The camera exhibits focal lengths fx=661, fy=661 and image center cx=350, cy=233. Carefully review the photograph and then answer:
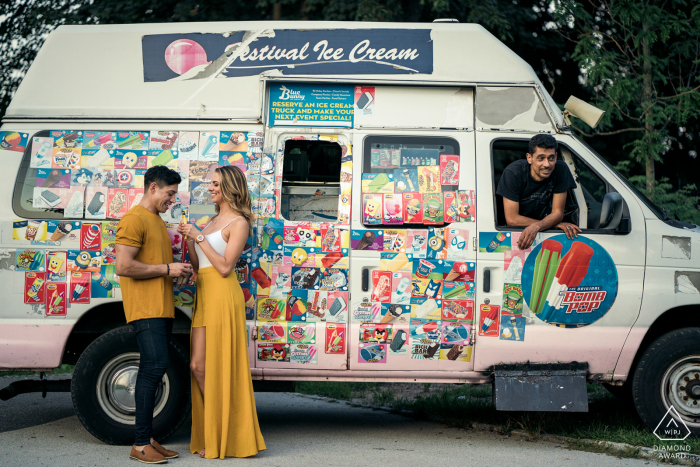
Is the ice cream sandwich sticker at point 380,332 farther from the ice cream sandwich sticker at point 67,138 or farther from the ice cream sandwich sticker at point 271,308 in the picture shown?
the ice cream sandwich sticker at point 67,138

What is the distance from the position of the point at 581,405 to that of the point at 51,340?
13.2 ft

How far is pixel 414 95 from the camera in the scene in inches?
205

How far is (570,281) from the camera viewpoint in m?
5.01

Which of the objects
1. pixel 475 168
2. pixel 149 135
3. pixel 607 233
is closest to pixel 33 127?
pixel 149 135

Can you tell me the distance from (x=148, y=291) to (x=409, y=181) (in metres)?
2.09

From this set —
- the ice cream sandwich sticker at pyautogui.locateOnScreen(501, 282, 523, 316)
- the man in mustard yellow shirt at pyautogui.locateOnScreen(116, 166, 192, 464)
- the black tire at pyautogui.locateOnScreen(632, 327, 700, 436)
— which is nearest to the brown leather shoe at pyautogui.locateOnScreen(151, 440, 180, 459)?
the man in mustard yellow shirt at pyautogui.locateOnScreen(116, 166, 192, 464)

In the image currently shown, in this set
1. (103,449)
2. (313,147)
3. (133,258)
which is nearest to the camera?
(133,258)

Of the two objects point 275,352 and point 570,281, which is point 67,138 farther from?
point 570,281

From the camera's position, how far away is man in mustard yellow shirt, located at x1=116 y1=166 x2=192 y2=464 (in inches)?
179

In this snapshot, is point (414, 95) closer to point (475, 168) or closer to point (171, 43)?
point (475, 168)

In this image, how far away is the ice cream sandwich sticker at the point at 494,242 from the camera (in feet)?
16.5

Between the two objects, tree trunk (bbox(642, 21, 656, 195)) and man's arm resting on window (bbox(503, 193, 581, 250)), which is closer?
man's arm resting on window (bbox(503, 193, 581, 250))

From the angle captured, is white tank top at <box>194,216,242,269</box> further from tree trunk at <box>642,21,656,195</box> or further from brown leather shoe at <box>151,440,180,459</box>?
tree trunk at <box>642,21,656,195</box>

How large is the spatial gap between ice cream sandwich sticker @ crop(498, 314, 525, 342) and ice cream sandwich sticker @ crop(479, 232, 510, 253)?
508 millimetres
